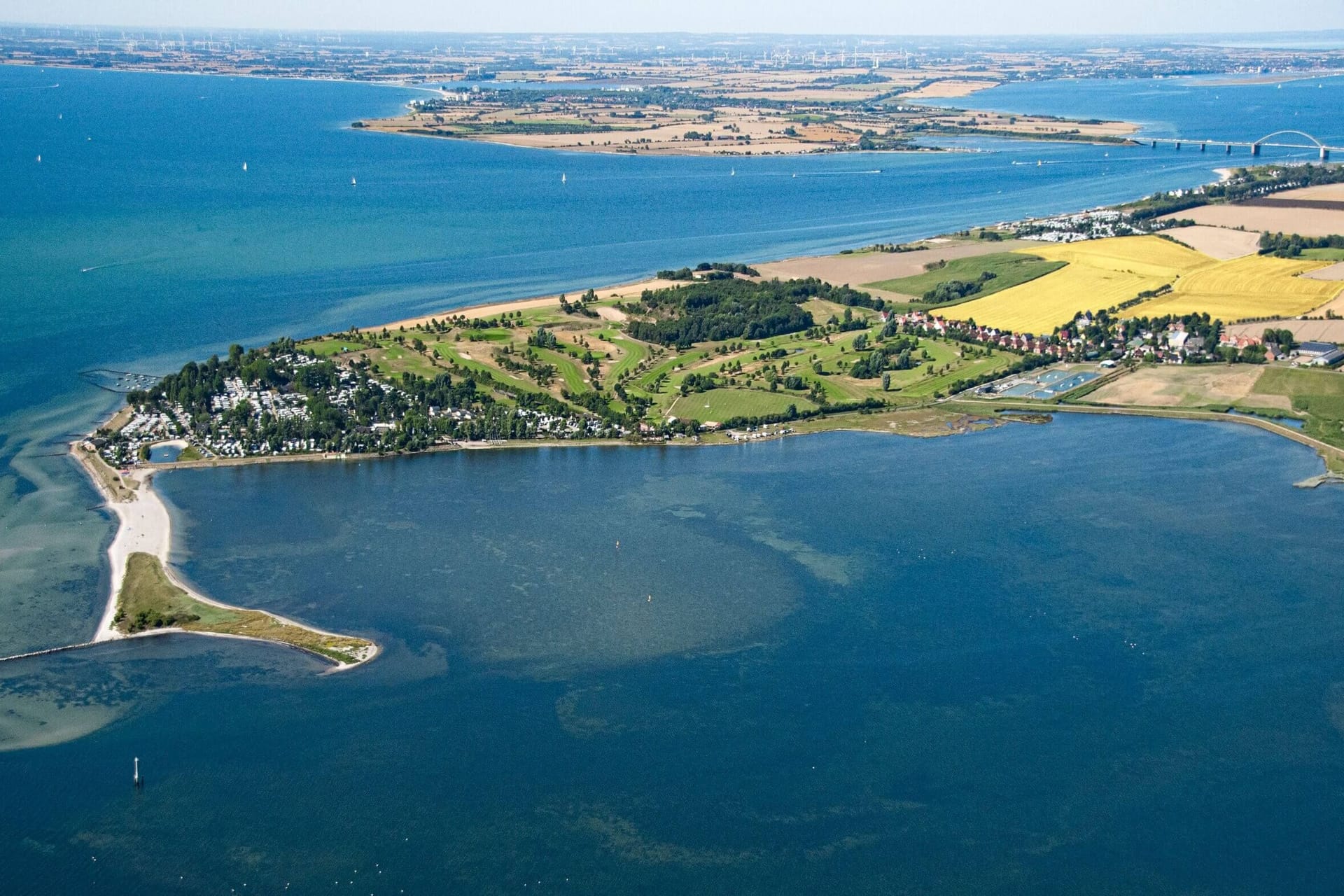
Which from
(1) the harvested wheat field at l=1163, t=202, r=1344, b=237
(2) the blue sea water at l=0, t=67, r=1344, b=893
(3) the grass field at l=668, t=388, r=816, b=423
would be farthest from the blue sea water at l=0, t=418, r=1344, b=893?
(1) the harvested wheat field at l=1163, t=202, r=1344, b=237

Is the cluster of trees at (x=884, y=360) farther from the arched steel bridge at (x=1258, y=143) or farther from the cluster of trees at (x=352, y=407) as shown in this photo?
the arched steel bridge at (x=1258, y=143)

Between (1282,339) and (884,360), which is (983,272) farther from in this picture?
(884,360)

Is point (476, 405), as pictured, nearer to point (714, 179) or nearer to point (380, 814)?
point (380, 814)

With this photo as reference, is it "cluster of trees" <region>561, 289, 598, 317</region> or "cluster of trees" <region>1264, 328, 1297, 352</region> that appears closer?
"cluster of trees" <region>1264, 328, 1297, 352</region>

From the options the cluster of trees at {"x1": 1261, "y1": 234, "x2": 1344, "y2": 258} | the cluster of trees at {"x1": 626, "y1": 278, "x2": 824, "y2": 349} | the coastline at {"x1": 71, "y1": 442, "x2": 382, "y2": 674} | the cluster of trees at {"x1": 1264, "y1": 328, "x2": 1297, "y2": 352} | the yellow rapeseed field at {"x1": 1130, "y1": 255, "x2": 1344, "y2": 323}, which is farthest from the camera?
the cluster of trees at {"x1": 1261, "y1": 234, "x2": 1344, "y2": 258}

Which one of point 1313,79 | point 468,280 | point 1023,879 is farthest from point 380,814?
point 1313,79

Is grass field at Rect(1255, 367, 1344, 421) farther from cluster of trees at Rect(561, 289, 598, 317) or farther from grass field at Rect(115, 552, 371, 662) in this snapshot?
Result: grass field at Rect(115, 552, 371, 662)

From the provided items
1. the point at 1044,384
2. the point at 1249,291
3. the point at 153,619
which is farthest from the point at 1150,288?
the point at 153,619
